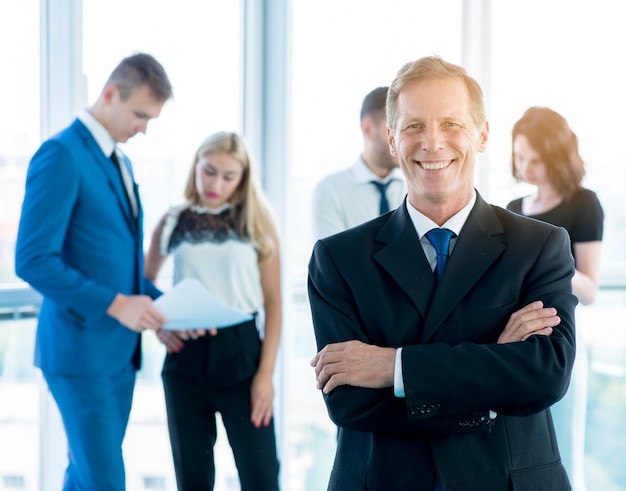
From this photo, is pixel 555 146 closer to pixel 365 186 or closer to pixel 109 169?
pixel 365 186

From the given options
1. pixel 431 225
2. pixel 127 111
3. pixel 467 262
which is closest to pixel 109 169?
pixel 127 111

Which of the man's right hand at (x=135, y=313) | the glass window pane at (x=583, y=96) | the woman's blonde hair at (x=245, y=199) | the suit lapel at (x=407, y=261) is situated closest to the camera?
the suit lapel at (x=407, y=261)

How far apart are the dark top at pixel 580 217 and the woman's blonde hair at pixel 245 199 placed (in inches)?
41.0

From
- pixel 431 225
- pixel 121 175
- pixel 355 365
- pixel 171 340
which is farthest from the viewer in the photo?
pixel 171 340

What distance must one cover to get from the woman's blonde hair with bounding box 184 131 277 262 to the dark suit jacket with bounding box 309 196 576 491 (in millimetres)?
1235

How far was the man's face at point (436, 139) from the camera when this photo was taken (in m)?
1.67

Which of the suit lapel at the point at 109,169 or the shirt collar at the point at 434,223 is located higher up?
the suit lapel at the point at 109,169

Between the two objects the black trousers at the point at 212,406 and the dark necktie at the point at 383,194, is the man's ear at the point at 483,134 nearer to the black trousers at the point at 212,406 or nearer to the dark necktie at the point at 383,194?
the dark necktie at the point at 383,194

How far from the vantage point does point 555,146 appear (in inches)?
117

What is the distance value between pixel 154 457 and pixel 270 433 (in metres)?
0.78

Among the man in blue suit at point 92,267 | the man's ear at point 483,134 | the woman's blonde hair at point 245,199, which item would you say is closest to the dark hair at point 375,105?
the woman's blonde hair at point 245,199

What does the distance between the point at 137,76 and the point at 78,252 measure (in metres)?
0.64

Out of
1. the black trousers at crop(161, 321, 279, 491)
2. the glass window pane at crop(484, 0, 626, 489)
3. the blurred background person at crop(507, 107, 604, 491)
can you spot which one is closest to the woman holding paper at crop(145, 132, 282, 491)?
the black trousers at crop(161, 321, 279, 491)

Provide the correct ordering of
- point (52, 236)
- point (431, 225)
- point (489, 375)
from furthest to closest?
point (52, 236), point (431, 225), point (489, 375)
